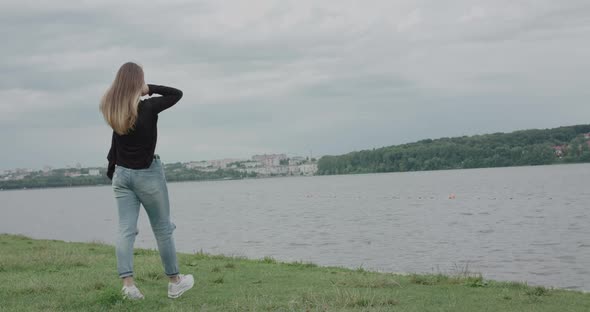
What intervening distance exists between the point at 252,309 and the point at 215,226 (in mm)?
35210

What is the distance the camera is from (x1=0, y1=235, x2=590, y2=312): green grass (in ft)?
22.5

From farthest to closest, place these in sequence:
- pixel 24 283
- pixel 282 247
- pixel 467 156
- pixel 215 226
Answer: pixel 467 156 → pixel 215 226 → pixel 282 247 → pixel 24 283

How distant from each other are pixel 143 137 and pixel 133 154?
0.65 ft

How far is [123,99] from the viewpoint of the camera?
21.8ft

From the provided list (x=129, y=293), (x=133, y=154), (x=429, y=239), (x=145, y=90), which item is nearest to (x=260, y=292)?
(x=129, y=293)

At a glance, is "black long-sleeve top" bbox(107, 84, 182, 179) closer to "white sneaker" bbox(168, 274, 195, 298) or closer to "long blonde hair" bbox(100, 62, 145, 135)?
"long blonde hair" bbox(100, 62, 145, 135)

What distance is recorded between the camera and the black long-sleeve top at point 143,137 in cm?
671

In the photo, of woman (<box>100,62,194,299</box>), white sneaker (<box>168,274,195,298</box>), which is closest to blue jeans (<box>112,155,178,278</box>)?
woman (<box>100,62,194,299</box>)

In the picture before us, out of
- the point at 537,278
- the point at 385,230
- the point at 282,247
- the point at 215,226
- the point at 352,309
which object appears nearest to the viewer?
the point at 352,309

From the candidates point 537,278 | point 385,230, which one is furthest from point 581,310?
point 385,230

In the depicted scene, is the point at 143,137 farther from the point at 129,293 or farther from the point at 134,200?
the point at 129,293

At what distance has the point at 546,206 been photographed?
4691 cm

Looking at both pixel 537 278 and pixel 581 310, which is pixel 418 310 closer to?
pixel 581 310

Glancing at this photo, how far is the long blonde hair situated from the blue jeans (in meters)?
0.46
